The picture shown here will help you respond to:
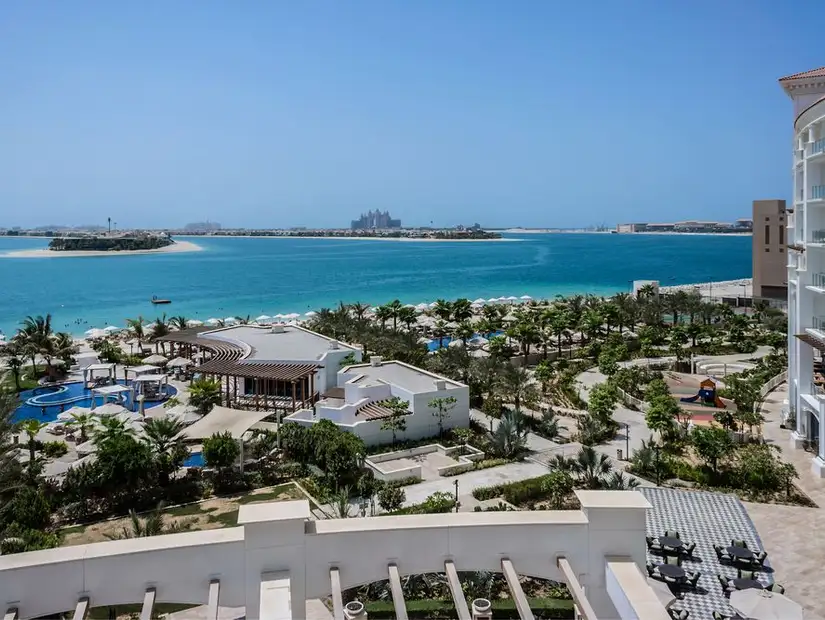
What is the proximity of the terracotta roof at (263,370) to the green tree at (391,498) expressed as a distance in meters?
10.5

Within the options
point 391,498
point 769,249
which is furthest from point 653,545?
point 769,249

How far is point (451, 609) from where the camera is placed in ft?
37.4

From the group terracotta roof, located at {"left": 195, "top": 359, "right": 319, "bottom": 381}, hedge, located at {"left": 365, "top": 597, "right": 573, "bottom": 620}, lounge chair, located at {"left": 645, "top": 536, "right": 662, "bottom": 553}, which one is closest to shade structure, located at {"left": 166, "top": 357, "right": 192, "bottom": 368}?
terracotta roof, located at {"left": 195, "top": 359, "right": 319, "bottom": 381}

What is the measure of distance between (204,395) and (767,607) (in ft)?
73.5

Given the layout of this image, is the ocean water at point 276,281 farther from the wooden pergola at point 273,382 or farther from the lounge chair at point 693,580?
the lounge chair at point 693,580

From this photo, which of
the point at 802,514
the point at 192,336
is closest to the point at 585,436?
the point at 802,514

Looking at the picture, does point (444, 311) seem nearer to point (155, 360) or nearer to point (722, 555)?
point (155, 360)

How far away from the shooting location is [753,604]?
10391mm

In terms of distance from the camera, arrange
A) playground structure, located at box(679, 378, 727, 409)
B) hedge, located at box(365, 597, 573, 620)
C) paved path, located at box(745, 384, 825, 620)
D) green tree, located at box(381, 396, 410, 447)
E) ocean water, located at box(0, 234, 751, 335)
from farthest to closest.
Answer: ocean water, located at box(0, 234, 751, 335), playground structure, located at box(679, 378, 727, 409), green tree, located at box(381, 396, 410, 447), paved path, located at box(745, 384, 825, 620), hedge, located at box(365, 597, 573, 620)

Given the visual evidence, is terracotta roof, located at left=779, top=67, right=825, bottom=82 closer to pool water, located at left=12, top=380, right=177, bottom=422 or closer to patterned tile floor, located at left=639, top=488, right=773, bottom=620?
patterned tile floor, located at left=639, top=488, right=773, bottom=620

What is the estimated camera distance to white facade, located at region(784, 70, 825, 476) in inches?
837

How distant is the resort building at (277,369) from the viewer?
93.2ft

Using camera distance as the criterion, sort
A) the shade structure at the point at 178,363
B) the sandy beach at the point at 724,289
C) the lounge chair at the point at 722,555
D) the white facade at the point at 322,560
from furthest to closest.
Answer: the sandy beach at the point at 724,289 → the shade structure at the point at 178,363 → the lounge chair at the point at 722,555 → the white facade at the point at 322,560

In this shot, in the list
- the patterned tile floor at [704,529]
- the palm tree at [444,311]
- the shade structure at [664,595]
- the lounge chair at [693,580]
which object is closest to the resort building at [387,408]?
the patterned tile floor at [704,529]
